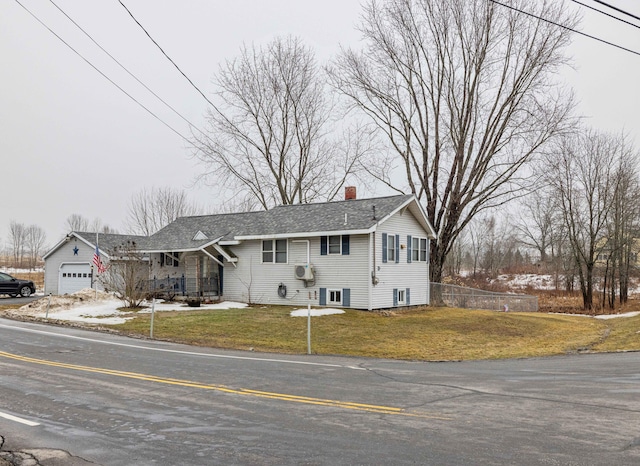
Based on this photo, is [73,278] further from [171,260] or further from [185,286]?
[185,286]

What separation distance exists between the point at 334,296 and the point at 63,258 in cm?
2386

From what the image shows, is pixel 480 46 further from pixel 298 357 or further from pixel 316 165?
pixel 298 357

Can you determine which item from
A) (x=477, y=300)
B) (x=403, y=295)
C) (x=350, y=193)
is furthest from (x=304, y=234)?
(x=477, y=300)

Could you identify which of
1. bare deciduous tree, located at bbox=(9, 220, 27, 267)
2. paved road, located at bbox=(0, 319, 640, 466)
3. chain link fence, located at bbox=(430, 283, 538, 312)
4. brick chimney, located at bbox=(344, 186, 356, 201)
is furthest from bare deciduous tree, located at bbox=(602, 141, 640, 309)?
bare deciduous tree, located at bbox=(9, 220, 27, 267)

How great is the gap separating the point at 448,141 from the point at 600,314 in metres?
A: 15.9

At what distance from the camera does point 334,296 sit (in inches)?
1052

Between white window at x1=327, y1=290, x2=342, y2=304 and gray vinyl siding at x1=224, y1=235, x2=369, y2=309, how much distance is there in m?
0.27

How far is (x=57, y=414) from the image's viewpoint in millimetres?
7746

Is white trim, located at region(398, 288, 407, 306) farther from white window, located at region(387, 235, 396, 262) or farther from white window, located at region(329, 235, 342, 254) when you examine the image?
white window, located at region(329, 235, 342, 254)

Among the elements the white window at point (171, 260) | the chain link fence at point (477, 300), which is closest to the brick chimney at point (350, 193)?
the chain link fence at point (477, 300)

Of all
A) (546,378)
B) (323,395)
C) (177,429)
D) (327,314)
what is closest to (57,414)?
(177,429)

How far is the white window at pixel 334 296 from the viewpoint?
87.0ft

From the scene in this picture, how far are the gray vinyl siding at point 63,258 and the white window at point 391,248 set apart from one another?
22.2 m

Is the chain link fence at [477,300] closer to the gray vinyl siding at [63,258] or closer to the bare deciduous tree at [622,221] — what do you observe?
the bare deciduous tree at [622,221]
